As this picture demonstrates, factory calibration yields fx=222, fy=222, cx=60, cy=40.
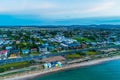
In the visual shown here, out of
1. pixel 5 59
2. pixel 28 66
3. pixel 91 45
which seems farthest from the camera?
pixel 91 45

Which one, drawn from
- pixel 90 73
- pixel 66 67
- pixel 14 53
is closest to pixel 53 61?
pixel 66 67

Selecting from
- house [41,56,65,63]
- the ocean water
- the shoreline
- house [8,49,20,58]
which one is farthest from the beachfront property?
house [8,49,20,58]

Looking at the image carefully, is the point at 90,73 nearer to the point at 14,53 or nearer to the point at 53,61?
the point at 53,61

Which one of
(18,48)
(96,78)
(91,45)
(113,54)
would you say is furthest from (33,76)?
(91,45)

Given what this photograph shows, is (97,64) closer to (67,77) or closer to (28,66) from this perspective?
(67,77)

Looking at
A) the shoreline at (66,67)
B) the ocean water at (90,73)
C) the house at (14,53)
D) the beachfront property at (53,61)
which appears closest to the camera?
the shoreline at (66,67)

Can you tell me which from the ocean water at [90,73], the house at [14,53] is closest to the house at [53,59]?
the ocean water at [90,73]

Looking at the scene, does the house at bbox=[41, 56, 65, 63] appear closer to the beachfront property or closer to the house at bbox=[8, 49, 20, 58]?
the beachfront property

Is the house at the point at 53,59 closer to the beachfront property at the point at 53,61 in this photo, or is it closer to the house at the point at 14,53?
the beachfront property at the point at 53,61
